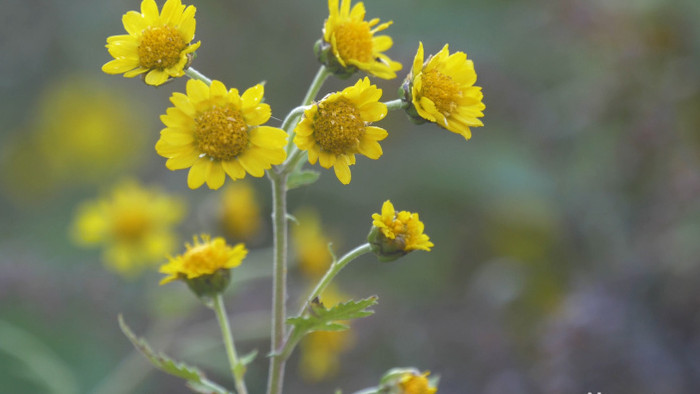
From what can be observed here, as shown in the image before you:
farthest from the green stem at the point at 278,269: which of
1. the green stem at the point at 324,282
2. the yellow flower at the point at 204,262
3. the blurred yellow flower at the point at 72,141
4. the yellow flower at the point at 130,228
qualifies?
the blurred yellow flower at the point at 72,141

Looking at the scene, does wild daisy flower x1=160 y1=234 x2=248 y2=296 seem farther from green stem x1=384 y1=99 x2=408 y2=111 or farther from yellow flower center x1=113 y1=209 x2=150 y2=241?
yellow flower center x1=113 y1=209 x2=150 y2=241

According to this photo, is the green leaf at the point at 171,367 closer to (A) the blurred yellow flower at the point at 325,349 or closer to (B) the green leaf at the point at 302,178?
(B) the green leaf at the point at 302,178

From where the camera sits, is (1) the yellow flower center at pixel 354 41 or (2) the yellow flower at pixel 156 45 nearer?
(2) the yellow flower at pixel 156 45

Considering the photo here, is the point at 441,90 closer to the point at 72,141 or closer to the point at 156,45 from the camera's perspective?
the point at 156,45

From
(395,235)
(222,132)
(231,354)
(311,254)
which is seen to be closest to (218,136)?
(222,132)

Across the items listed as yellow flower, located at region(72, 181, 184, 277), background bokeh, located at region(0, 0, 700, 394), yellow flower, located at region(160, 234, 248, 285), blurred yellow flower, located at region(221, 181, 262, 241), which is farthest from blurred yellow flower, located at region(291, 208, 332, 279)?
yellow flower, located at region(160, 234, 248, 285)

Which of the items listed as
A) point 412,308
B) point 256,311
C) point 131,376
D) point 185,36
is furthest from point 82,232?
point 185,36

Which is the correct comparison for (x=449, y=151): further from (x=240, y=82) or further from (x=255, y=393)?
(x=255, y=393)
